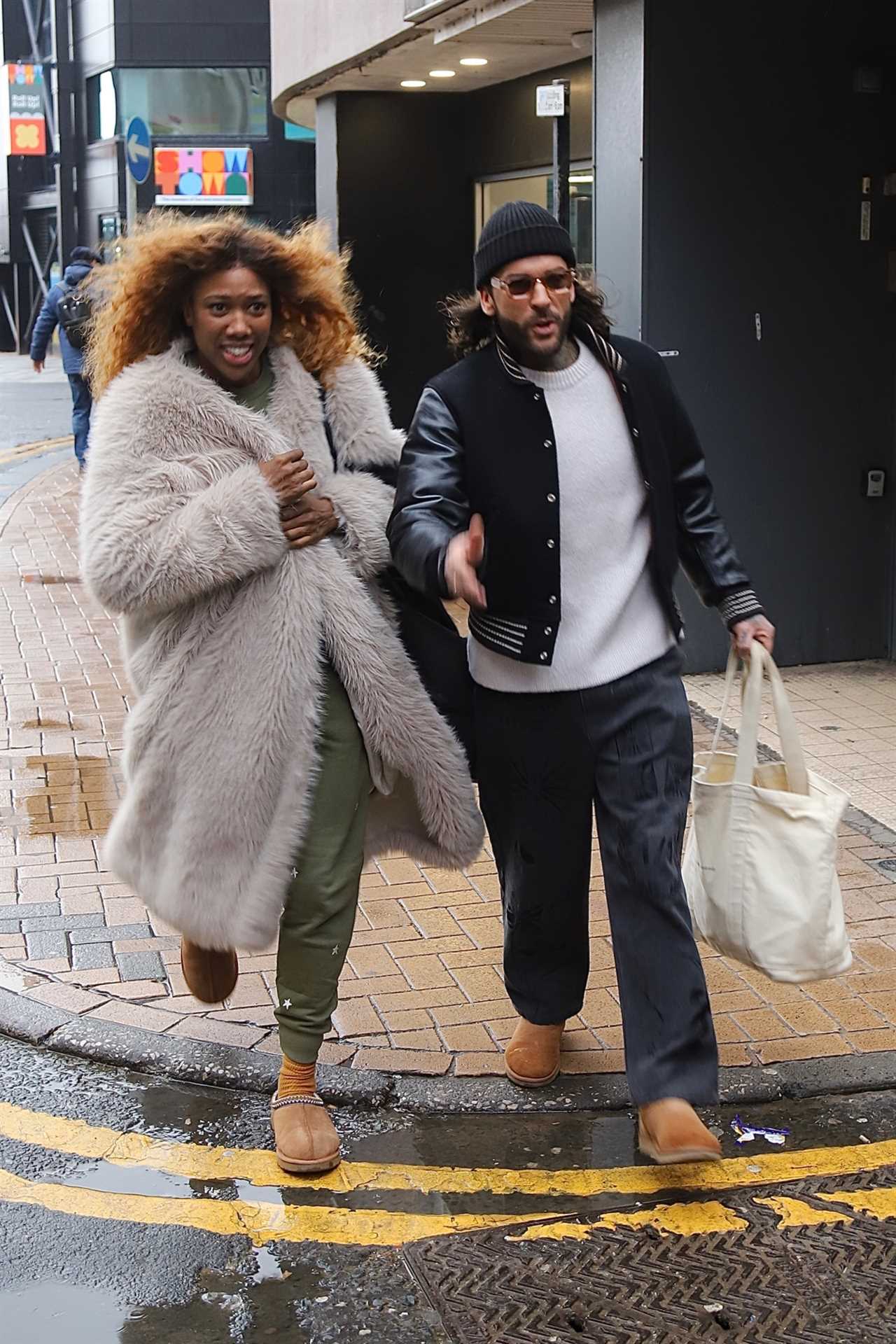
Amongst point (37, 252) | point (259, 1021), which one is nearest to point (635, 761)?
point (259, 1021)

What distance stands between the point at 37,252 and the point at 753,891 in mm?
43440

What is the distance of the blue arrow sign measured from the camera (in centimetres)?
1220

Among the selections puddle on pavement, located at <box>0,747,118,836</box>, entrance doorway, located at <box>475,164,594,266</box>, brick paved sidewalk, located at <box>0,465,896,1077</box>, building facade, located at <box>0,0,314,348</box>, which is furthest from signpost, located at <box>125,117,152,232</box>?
building facade, located at <box>0,0,314,348</box>

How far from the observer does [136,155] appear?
1227cm

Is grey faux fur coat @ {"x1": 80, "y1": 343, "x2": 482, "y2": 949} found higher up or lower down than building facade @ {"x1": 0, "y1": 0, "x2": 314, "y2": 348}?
Answer: lower down

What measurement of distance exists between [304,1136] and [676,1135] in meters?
0.80

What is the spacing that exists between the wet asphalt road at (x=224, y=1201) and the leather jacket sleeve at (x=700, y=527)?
1.19 m

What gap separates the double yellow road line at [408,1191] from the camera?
3426 millimetres

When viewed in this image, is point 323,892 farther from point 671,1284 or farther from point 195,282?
point 195,282

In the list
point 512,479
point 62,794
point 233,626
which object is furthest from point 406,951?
point 62,794

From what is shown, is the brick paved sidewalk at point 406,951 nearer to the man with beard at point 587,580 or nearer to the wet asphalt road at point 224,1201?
the wet asphalt road at point 224,1201

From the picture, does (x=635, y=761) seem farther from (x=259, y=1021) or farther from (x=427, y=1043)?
(x=259, y=1021)

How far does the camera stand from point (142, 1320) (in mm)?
3121

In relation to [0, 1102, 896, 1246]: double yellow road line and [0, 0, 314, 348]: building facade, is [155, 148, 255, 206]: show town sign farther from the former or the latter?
[0, 1102, 896, 1246]: double yellow road line
